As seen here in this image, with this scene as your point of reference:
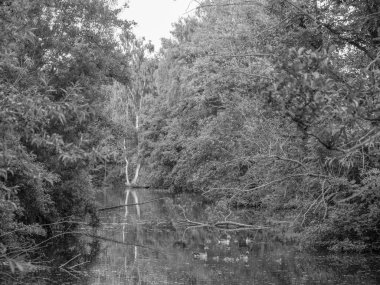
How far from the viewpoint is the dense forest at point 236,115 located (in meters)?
4.29

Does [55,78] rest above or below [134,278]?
above

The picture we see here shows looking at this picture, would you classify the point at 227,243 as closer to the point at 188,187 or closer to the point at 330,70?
the point at 330,70

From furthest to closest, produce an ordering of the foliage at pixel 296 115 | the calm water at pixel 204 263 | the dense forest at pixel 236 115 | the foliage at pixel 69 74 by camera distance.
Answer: the foliage at pixel 69 74, the calm water at pixel 204 263, the dense forest at pixel 236 115, the foliage at pixel 296 115

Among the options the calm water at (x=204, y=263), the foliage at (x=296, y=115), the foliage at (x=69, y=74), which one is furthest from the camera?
the foliage at (x=69, y=74)

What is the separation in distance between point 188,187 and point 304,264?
78.2 feet

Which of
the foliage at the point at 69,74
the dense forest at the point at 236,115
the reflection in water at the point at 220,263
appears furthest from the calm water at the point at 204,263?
the foliage at the point at 69,74

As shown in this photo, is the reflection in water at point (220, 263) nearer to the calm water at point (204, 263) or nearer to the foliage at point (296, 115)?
the calm water at point (204, 263)

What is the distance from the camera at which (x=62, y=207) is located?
17.3 meters

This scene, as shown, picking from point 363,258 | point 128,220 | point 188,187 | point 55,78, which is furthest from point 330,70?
point 188,187

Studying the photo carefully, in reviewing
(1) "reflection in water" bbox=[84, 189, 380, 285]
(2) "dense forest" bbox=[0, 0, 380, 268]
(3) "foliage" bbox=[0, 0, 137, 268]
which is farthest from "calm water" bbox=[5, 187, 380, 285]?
(3) "foliage" bbox=[0, 0, 137, 268]

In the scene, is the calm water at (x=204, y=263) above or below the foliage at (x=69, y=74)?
below

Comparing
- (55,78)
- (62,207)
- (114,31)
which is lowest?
(62,207)

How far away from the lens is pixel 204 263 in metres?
12.3

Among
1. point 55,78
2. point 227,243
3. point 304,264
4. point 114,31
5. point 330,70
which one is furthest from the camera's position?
point 114,31
